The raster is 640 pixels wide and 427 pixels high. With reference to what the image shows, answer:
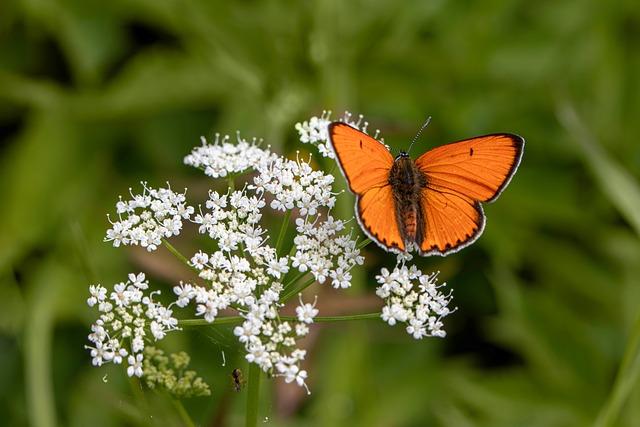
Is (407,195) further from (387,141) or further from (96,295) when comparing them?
(387,141)

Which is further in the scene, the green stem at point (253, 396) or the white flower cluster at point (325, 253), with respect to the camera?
the white flower cluster at point (325, 253)

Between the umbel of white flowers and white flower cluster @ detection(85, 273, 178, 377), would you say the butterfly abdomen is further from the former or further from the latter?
white flower cluster @ detection(85, 273, 178, 377)

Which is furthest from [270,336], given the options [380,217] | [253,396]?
[380,217]

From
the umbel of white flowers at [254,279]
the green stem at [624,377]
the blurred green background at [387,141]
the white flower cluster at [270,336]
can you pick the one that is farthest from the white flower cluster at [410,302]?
the blurred green background at [387,141]

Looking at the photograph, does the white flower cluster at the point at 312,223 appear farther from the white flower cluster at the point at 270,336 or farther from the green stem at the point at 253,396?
the green stem at the point at 253,396

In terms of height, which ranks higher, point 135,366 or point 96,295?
point 96,295

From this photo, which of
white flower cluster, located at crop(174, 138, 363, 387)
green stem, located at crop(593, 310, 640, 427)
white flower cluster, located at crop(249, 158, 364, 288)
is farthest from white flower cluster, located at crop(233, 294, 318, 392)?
green stem, located at crop(593, 310, 640, 427)
